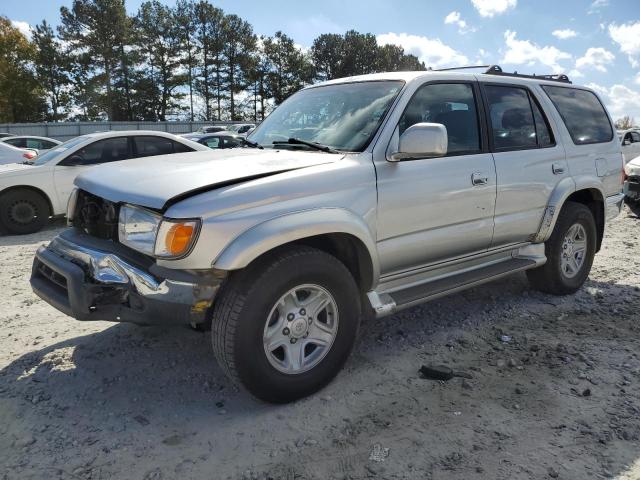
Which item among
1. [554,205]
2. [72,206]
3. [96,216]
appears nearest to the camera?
[96,216]

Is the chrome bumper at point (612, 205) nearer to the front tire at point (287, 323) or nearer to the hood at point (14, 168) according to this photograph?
the front tire at point (287, 323)

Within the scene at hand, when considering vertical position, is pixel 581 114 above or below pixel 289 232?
above

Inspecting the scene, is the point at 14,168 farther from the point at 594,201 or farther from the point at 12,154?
the point at 594,201

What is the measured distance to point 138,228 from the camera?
2.77m

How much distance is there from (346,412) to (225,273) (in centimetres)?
107

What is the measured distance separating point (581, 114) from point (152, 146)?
618cm

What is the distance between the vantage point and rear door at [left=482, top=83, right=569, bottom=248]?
13.1ft

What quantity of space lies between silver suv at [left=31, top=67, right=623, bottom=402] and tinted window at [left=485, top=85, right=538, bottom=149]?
0.6 inches

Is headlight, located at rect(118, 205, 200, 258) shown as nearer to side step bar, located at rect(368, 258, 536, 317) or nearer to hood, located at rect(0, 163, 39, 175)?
side step bar, located at rect(368, 258, 536, 317)

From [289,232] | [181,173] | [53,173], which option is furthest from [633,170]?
[53,173]

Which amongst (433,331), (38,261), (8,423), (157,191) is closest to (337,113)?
(157,191)

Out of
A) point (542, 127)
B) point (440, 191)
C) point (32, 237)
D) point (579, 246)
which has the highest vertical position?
point (542, 127)

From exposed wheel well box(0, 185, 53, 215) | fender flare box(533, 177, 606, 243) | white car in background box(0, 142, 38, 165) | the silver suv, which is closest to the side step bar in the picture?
the silver suv

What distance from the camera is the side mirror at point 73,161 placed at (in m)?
7.99
